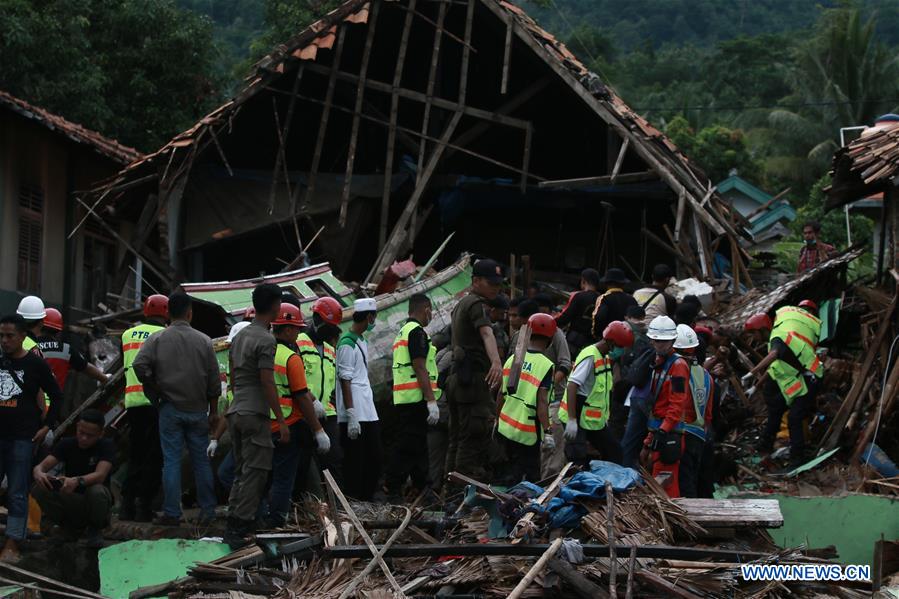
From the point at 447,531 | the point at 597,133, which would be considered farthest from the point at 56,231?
the point at 447,531

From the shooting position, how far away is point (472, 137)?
18.3m

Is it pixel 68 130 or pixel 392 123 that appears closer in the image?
pixel 392 123

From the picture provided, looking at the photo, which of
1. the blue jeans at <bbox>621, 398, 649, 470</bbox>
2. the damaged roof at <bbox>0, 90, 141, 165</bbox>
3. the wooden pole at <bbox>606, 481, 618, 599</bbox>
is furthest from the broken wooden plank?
the damaged roof at <bbox>0, 90, 141, 165</bbox>

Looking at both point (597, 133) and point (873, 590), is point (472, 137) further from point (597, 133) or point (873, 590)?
point (873, 590)

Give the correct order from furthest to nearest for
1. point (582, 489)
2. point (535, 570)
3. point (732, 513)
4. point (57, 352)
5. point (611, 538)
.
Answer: point (57, 352)
point (732, 513)
point (582, 489)
point (611, 538)
point (535, 570)

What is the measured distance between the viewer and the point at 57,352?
35.4 ft

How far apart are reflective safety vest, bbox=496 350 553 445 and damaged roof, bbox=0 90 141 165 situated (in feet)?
33.1

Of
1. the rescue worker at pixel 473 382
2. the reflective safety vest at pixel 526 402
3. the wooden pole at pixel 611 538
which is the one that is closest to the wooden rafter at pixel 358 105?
the rescue worker at pixel 473 382

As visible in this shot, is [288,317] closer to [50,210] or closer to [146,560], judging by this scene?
[146,560]

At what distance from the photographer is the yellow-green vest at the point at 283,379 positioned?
371 inches

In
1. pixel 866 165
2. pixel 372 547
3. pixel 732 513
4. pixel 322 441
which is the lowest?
pixel 372 547

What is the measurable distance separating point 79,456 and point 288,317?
6.67ft

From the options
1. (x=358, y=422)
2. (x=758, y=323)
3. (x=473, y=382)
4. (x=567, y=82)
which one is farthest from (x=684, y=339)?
(x=567, y=82)

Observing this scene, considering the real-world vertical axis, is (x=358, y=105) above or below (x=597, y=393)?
above
